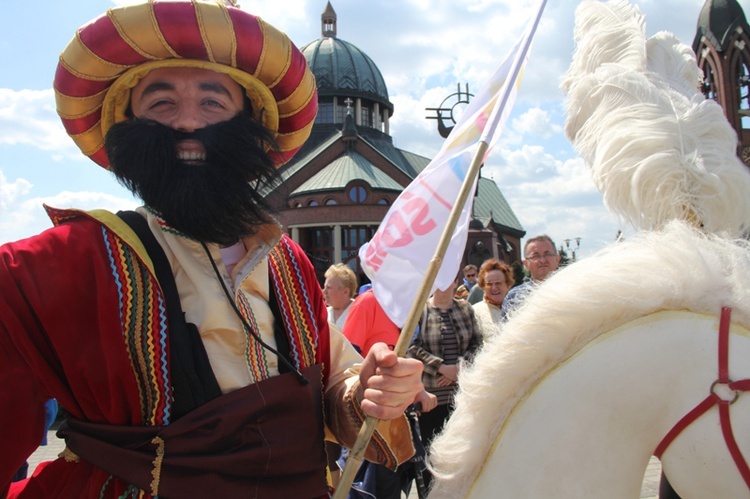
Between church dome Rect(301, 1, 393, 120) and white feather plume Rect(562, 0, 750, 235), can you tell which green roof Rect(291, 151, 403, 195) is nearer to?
church dome Rect(301, 1, 393, 120)

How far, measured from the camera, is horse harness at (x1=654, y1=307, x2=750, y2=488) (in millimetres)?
1213

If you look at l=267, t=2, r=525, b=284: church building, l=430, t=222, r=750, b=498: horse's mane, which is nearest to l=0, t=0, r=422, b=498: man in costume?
l=430, t=222, r=750, b=498: horse's mane

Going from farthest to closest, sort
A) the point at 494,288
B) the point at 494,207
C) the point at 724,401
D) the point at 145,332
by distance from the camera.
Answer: the point at 494,207
the point at 494,288
the point at 145,332
the point at 724,401

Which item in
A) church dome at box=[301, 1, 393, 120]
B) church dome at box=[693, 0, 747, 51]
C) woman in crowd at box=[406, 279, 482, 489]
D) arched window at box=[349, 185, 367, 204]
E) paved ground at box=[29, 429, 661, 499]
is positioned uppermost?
church dome at box=[301, 1, 393, 120]

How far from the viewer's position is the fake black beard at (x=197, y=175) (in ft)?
5.13

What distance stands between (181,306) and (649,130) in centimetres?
135

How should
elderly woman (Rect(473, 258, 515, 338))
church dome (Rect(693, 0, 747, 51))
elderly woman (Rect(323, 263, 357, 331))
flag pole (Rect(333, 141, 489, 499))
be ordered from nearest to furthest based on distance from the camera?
flag pole (Rect(333, 141, 489, 499)) → elderly woman (Rect(473, 258, 515, 338)) → elderly woman (Rect(323, 263, 357, 331)) → church dome (Rect(693, 0, 747, 51))

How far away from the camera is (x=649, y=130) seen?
5.33 ft

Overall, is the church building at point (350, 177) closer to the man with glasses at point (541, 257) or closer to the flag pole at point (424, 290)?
the man with glasses at point (541, 257)

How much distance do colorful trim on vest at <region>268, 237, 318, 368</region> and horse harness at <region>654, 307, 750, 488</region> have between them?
92 cm

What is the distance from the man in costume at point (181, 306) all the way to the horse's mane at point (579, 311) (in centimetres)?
19

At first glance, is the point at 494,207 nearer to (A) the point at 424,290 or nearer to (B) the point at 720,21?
(B) the point at 720,21

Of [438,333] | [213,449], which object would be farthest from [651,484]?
[213,449]

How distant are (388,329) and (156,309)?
345 centimetres
